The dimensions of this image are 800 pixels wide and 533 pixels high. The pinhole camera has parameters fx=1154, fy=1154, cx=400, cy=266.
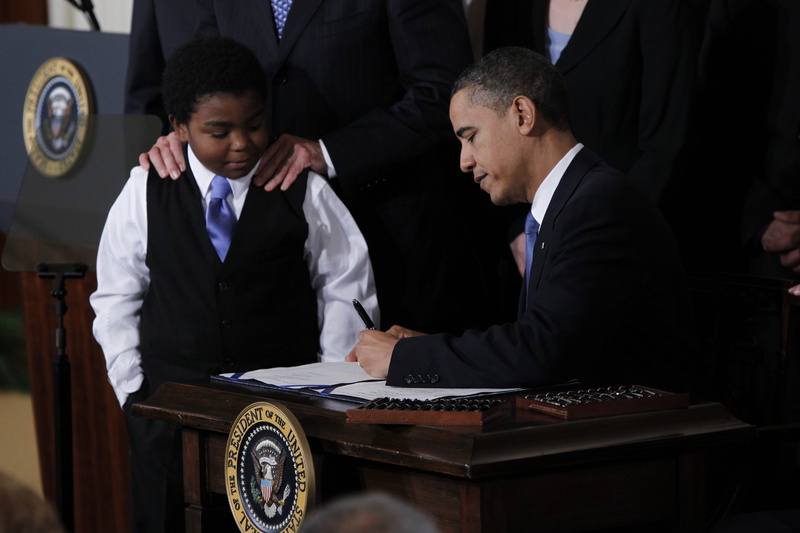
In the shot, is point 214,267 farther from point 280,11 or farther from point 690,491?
point 690,491

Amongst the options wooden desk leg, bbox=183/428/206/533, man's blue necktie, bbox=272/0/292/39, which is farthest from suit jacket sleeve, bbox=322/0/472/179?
wooden desk leg, bbox=183/428/206/533

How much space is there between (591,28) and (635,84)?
189 millimetres

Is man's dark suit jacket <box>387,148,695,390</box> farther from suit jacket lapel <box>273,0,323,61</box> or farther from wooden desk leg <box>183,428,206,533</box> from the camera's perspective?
suit jacket lapel <box>273,0,323,61</box>

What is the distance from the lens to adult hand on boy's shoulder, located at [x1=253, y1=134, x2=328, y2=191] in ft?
8.98

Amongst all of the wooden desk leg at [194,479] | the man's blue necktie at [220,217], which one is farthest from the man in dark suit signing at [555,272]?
the man's blue necktie at [220,217]

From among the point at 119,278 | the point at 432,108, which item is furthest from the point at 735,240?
the point at 119,278

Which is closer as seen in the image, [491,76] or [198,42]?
[491,76]

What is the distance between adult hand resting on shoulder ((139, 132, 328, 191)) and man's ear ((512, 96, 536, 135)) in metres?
0.66

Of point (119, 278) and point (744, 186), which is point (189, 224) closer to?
point (119, 278)

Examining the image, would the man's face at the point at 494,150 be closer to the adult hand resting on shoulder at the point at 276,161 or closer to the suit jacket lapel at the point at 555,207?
the suit jacket lapel at the point at 555,207

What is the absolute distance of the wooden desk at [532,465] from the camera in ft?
5.31

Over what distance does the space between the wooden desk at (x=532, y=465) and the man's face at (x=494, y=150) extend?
2.16 ft

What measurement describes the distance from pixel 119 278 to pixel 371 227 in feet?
2.09

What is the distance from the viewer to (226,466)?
73.6 inches
